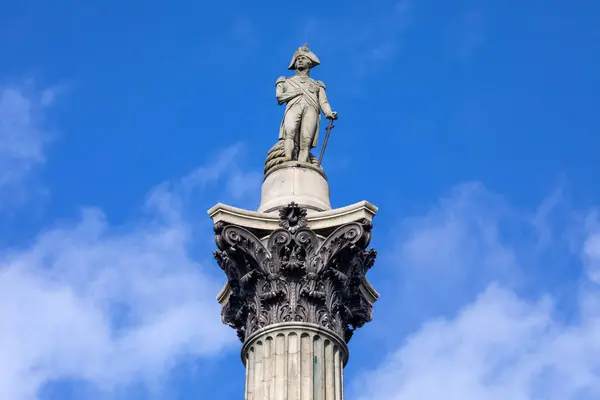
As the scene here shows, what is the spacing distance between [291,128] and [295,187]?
1.98 metres

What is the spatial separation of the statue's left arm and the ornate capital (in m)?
3.72

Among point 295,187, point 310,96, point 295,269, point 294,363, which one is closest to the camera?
point 294,363

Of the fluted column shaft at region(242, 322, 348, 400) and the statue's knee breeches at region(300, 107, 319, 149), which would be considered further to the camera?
the statue's knee breeches at region(300, 107, 319, 149)

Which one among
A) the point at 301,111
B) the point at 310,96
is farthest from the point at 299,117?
the point at 310,96

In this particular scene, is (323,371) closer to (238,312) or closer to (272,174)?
(238,312)

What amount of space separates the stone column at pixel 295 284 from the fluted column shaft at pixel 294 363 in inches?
0.9

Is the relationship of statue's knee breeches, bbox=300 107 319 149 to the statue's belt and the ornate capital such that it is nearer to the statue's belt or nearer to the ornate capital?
the statue's belt

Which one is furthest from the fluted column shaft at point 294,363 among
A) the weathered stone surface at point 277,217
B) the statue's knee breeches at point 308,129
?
the statue's knee breeches at point 308,129

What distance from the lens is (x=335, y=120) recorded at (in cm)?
3247

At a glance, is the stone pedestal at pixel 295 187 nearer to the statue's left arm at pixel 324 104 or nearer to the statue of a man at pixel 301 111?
the statue of a man at pixel 301 111

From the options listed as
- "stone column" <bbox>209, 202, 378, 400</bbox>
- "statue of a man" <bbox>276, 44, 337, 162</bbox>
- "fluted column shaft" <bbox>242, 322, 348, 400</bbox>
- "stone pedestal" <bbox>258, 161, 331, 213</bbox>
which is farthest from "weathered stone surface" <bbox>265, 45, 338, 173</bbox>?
"fluted column shaft" <bbox>242, 322, 348, 400</bbox>

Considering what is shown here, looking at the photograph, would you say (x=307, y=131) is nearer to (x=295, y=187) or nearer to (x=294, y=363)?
(x=295, y=187)

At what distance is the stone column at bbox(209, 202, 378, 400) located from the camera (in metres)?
27.7

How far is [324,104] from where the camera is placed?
32719mm
